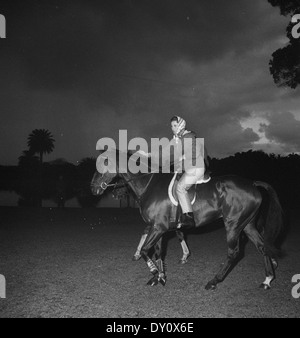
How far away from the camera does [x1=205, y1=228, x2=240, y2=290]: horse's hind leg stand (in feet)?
19.2

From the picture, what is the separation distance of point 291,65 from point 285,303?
1796 cm

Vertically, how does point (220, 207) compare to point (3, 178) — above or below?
below

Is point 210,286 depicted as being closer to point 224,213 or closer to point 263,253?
point 263,253

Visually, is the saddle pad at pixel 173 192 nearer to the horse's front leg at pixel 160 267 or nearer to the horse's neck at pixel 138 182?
the horse's neck at pixel 138 182

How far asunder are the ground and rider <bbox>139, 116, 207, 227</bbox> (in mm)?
1660

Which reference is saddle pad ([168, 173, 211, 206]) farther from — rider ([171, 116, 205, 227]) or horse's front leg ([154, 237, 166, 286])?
horse's front leg ([154, 237, 166, 286])

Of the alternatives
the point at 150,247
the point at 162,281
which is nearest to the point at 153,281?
the point at 162,281

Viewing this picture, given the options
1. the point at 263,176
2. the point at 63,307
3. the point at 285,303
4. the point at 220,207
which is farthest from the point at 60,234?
the point at 263,176

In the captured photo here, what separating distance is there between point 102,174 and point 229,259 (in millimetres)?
3680

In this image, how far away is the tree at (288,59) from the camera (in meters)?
17.7

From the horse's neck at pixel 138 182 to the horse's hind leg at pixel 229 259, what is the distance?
231cm

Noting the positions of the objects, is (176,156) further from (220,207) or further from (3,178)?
(3,178)

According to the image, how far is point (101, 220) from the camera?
16734mm

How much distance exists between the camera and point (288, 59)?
18.2 m
